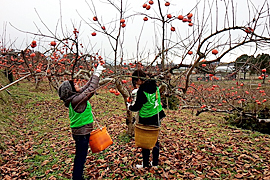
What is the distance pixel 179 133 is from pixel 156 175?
2.17m

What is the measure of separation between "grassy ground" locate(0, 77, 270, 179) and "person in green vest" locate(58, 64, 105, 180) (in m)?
0.89

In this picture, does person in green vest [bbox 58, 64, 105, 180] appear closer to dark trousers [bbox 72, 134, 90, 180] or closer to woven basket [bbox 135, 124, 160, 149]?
dark trousers [bbox 72, 134, 90, 180]

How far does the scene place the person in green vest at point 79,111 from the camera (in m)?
2.30

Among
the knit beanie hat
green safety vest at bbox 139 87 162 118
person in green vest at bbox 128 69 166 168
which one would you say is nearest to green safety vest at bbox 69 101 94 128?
the knit beanie hat

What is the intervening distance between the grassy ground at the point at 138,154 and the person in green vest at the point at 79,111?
0.89 metres

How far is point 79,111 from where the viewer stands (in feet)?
7.70

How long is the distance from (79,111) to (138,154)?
188 centimetres

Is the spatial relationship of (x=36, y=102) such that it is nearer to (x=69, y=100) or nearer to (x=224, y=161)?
(x=69, y=100)

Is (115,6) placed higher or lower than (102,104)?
higher

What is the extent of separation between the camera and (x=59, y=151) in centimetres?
426

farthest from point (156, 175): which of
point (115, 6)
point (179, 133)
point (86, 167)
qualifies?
point (115, 6)

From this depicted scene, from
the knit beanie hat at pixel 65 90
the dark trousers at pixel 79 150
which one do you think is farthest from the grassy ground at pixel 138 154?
the knit beanie hat at pixel 65 90

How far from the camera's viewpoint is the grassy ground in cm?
307

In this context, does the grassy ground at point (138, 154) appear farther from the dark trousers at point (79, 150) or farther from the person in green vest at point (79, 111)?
the person in green vest at point (79, 111)
